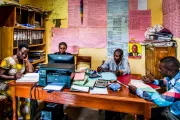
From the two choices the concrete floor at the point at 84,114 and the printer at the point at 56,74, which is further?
the concrete floor at the point at 84,114

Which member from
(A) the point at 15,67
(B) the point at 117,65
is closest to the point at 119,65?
(B) the point at 117,65

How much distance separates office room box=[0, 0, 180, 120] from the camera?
1561mm

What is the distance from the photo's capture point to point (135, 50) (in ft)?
11.3

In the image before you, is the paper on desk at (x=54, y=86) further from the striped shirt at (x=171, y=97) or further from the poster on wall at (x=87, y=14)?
the poster on wall at (x=87, y=14)

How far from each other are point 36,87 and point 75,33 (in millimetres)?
2162

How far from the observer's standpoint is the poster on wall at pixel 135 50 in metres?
3.42

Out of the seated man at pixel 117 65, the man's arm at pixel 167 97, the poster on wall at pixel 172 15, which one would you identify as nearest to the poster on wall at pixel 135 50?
the poster on wall at pixel 172 15

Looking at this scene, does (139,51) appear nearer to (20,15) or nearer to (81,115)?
(81,115)

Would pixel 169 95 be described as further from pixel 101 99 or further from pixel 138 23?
pixel 138 23

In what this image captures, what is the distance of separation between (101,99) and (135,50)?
2137 millimetres

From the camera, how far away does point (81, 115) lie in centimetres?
268

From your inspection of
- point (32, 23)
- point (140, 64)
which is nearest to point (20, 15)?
point (32, 23)

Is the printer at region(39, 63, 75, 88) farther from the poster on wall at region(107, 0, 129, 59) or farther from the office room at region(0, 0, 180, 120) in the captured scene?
the poster on wall at region(107, 0, 129, 59)

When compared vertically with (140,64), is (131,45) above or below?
above
